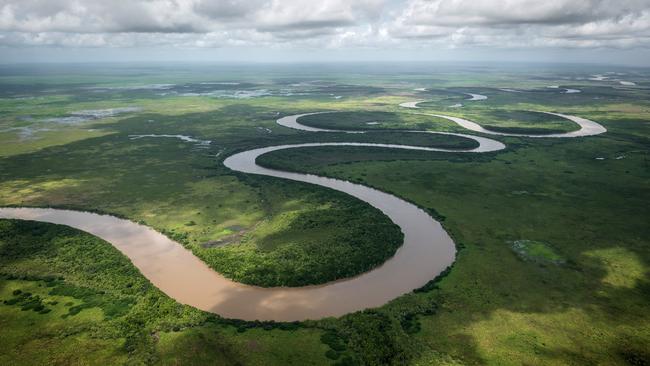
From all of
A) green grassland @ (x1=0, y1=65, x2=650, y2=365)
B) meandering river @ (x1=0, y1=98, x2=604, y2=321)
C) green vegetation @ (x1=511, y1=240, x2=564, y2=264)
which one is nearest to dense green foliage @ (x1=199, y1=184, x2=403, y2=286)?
green grassland @ (x1=0, y1=65, x2=650, y2=365)

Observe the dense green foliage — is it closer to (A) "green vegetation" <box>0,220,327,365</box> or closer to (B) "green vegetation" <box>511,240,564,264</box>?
(A) "green vegetation" <box>0,220,327,365</box>

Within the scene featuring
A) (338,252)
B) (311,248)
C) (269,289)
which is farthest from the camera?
(311,248)

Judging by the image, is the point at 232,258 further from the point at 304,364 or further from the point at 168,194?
the point at 168,194

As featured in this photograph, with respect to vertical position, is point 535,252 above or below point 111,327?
below

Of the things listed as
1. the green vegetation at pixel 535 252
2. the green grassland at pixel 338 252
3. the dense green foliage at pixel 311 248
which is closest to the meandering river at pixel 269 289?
the dense green foliage at pixel 311 248

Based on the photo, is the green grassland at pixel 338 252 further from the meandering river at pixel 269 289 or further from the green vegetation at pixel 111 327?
the meandering river at pixel 269 289

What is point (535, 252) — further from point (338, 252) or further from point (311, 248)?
point (311, 248)

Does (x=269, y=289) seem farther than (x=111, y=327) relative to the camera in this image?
Yes

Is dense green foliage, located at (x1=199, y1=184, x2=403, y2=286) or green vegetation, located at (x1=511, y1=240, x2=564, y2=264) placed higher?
dense green foliage, located at (x1=199, y1=184, x2=403, y2=286)

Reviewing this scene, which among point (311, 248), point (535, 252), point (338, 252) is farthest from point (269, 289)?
point (535, 252)

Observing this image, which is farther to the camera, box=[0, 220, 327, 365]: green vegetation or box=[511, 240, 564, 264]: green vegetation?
box=[511, 240, 564, 264]: green vegetation
